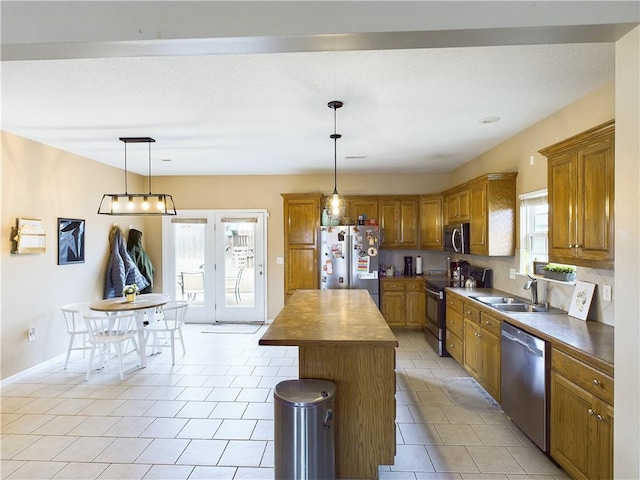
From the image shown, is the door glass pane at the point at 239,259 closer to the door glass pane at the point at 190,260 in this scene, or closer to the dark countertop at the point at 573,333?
the door glass pane at the point at 190,260

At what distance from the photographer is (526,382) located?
8.36ft

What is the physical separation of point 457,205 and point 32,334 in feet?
17.4

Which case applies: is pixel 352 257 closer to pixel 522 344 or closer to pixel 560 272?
pixel 560 272

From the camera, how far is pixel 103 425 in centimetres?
292

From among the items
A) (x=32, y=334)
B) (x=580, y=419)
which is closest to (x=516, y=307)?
(x=580, y=419)

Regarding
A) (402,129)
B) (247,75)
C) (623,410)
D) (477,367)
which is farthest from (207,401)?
(402,129)

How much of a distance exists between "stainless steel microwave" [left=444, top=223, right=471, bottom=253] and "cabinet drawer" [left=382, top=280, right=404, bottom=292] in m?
0.89

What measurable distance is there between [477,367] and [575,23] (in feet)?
9.63

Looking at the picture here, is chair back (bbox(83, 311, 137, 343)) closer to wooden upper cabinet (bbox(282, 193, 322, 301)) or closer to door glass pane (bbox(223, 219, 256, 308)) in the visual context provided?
door glass pane (bbox(223, 219, 256, 308))

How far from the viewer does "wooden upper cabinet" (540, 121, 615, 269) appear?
2.17 meters

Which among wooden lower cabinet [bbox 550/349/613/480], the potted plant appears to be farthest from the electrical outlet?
the potted plant

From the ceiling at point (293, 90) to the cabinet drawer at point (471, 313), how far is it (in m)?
1.81

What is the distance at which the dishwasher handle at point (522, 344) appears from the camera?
239 centimetres

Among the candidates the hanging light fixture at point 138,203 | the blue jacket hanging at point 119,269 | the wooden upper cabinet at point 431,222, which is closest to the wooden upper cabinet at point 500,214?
the wooden upper cabinet at point 431,222
